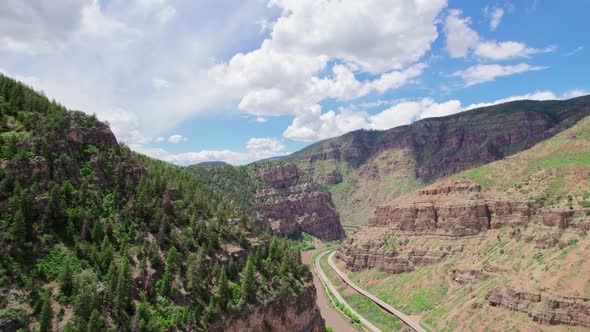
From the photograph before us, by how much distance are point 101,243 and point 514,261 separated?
92.8m

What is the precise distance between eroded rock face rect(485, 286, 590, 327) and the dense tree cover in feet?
140

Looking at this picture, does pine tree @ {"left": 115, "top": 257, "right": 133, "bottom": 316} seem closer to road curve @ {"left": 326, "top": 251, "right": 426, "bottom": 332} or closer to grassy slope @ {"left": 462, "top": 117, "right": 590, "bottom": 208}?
road curve @ {"left": 326, "top": 251, "right": 426, "bottom": 332}

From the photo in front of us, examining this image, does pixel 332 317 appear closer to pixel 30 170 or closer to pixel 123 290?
pixel 123 290

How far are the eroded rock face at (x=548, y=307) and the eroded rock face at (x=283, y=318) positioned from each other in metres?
39.5

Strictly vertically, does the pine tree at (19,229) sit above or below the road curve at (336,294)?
→ above

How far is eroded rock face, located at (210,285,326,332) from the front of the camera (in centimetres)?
6562

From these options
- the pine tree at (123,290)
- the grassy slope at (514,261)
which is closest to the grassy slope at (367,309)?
the grassy slope at (514,261)

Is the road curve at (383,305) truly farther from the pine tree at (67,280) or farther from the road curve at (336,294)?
the pine tree at (67,280)

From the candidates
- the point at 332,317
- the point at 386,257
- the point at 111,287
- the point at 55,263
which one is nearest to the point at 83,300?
the point at 111,287

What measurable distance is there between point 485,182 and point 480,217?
61.8 ft

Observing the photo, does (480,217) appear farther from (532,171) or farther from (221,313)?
(221,313)

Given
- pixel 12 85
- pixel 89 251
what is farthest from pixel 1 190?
pixel 12 85

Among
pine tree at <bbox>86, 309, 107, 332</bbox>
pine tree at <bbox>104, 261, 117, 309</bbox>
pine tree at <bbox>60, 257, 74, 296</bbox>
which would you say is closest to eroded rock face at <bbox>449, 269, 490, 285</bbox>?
pine tree at <bbox>104, 261, 117, 309</bbox>

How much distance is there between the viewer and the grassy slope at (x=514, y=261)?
8131 cm
